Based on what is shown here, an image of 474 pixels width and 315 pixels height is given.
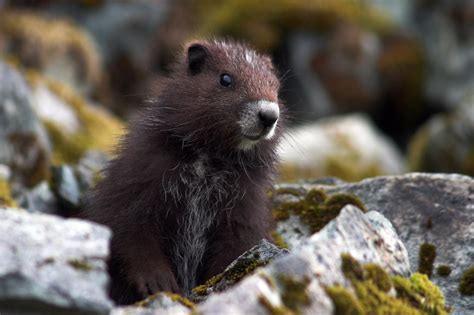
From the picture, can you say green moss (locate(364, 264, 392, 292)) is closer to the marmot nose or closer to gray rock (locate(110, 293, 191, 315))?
gray rock (locate(110, 293, 191, 315))

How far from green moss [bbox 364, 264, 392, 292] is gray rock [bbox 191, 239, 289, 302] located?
3.97 feet

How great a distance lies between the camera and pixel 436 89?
23.1m

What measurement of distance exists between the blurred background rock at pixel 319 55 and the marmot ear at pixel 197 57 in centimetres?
1013

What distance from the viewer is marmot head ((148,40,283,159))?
772cm

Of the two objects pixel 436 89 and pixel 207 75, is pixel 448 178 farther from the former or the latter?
pixel 436 89

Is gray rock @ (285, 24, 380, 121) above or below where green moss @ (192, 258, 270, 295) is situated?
below

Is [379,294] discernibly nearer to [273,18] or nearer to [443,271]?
[443,271]

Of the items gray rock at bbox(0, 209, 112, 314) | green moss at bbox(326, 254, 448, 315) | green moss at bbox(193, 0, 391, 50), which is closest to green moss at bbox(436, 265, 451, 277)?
green moss at bbox(326, 254, 448, 315)

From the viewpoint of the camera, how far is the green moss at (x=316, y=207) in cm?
885

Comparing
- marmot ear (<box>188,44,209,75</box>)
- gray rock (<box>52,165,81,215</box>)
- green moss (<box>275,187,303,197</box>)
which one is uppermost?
marmot ear (<box>188,44,209,75</box>)

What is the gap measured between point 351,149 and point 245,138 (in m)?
12.0

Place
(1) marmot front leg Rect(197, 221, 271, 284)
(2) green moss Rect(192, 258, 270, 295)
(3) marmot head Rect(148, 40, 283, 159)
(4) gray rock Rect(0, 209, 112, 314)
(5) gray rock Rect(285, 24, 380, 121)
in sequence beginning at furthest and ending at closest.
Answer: (5) gray rock Rect(285, 24, 380, 121), (3) marmot head Rect(148, 40, 283, 159), (1) marmot front leg Rect(197, 221, 271, 284), (2) green moss Rect(192, 258, 270, 295), (4) gray rock Rect(0, 209, 112, 314)

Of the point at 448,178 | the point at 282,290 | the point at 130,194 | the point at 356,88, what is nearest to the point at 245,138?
the point at 130,194

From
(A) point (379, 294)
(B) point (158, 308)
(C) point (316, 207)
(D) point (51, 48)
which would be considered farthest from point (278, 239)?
(D) point (51, 48)
